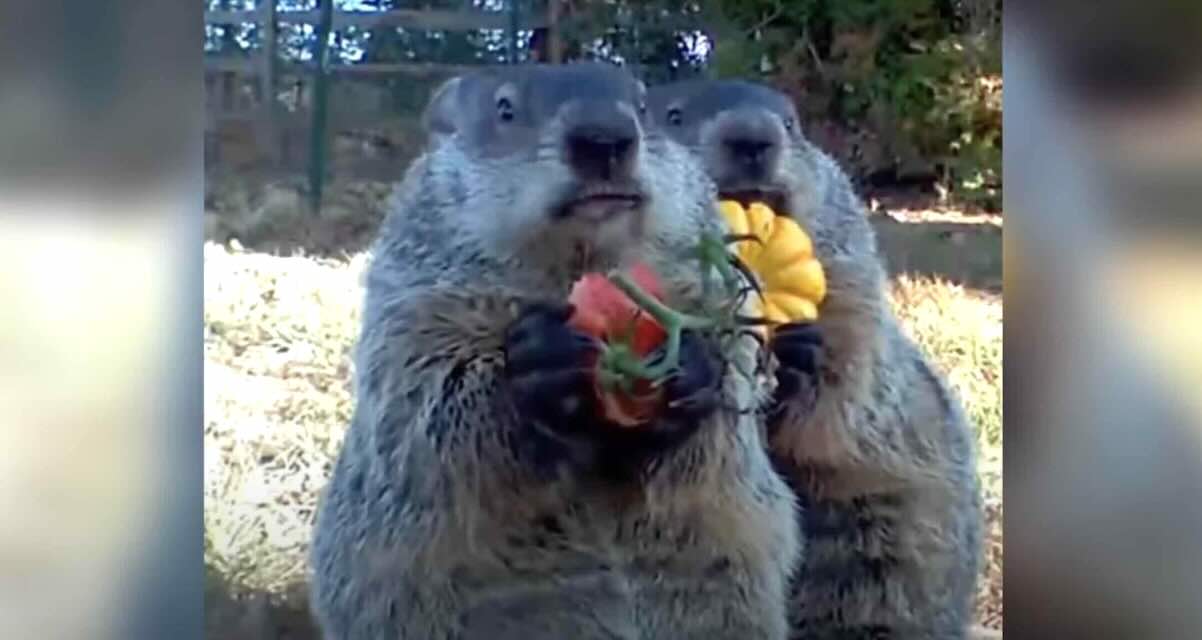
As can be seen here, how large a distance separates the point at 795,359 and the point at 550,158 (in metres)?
0.31

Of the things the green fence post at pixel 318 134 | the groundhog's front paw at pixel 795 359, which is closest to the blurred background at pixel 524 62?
the green fence post at pixel 318 134

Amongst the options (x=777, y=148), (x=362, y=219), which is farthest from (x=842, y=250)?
(x=362, y=219)

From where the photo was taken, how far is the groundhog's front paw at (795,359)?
5.34 ft

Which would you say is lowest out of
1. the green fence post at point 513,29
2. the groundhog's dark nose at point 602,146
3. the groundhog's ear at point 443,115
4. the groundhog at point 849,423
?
the groundhog at point 849,423

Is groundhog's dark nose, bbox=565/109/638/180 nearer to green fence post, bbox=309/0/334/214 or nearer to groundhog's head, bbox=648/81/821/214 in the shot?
groundhog's head, bbox=648/81/821/214

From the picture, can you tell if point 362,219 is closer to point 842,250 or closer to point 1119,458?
point 842,250

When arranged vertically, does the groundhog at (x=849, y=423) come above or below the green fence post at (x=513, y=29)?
below

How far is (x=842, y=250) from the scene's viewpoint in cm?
165

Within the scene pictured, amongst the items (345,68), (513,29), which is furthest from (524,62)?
(345,68)

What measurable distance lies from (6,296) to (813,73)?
764 millimetres

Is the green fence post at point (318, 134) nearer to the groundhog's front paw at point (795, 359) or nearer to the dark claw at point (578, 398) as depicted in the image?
the dark claw at point (578, 398)

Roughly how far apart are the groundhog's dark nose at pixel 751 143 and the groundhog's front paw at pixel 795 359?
151 millimetres

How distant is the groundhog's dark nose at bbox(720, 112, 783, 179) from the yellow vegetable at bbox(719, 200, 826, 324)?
3 centimetres

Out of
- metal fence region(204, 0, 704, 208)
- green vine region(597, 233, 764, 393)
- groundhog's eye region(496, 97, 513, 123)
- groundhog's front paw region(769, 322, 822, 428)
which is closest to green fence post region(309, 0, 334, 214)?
metal fence region(204, 0, 704, 208)
